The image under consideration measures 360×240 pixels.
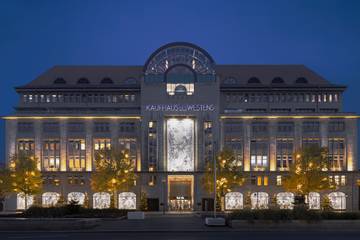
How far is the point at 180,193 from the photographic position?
11138 centimetres

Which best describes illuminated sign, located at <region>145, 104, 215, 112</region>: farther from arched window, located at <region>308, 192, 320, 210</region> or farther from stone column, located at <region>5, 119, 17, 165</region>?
stone column, located at <region>5, 119, 17, 165</region>

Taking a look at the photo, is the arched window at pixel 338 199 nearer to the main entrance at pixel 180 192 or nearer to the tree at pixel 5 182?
the main entrance at pixel 180 192

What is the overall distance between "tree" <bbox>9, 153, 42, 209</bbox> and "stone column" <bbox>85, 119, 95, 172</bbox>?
36.7ft

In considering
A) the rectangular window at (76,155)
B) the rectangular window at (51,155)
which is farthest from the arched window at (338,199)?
the rectangular window at (51,155)

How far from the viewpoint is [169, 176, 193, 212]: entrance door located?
110 meters

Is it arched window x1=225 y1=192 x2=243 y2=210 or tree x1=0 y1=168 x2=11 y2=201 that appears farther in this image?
arched window x1=225 y1=192 x2=243 y2=210

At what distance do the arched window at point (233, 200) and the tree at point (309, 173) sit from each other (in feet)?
33.1

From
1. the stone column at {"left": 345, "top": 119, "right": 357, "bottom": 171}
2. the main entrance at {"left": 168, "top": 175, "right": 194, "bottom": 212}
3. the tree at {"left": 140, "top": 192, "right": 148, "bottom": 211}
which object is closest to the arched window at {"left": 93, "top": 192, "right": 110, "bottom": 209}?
the tree at {"left": 140, "top": 192, "right": 148, "bottom": 211}

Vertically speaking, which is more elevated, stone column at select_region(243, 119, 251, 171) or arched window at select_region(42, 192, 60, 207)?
stone column at select_region(243, 119, 251, 171)

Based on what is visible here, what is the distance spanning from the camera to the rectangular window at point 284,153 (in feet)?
371

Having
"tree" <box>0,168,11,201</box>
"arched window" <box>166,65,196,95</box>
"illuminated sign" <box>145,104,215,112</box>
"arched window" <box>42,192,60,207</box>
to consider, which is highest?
"arched window" <box>166,65,196,95</box>

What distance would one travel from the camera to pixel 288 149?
373 ft

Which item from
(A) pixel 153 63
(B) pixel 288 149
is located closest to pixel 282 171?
(B) pixel 288 149

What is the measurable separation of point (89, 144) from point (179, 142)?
16939 millimetres
